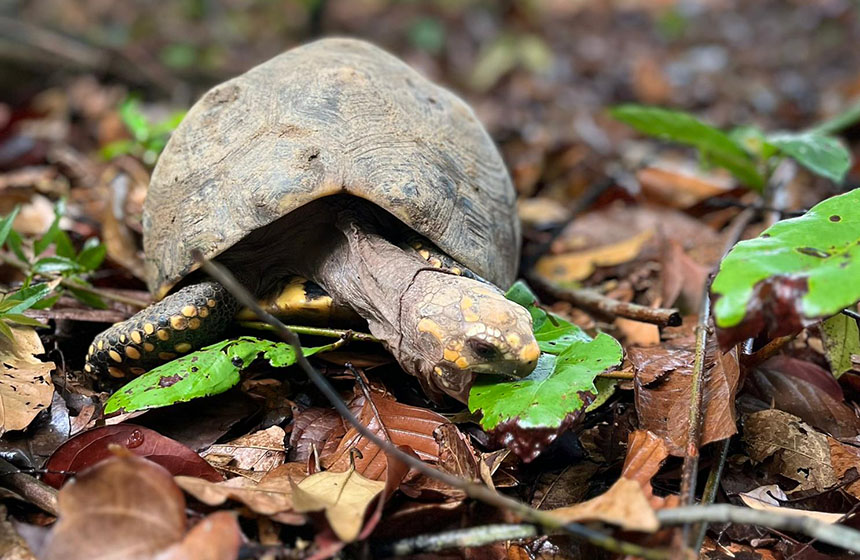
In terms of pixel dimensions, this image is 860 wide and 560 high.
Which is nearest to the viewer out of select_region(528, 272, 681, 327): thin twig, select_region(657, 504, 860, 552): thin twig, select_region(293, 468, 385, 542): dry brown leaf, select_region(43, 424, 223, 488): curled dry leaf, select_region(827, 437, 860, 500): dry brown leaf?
select_region(657, 504, 860, 552): thin twig

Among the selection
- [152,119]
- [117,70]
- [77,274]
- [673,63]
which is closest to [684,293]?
[77,274]

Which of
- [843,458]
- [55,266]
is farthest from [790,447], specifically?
[55,266]

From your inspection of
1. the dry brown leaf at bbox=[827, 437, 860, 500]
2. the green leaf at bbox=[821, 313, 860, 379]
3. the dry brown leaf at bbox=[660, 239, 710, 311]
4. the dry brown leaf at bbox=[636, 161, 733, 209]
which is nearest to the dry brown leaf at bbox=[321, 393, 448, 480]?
the dry brown leaf at bbox=[827, 437, 860, 500]

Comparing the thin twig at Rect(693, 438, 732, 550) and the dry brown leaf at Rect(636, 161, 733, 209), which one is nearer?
the thin twig at Rect(693, 438, 732, 550)

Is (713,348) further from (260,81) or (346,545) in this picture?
(260,81)

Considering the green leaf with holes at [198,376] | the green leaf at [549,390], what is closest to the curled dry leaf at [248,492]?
the green leaf with holes at [198,376]

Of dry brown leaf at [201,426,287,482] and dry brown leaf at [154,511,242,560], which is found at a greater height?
dry brown leaf at [154,511,242,560]

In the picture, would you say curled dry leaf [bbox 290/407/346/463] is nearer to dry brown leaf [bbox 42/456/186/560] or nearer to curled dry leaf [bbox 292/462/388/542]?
curled dry leaf [bbox 292/462/388/542]
